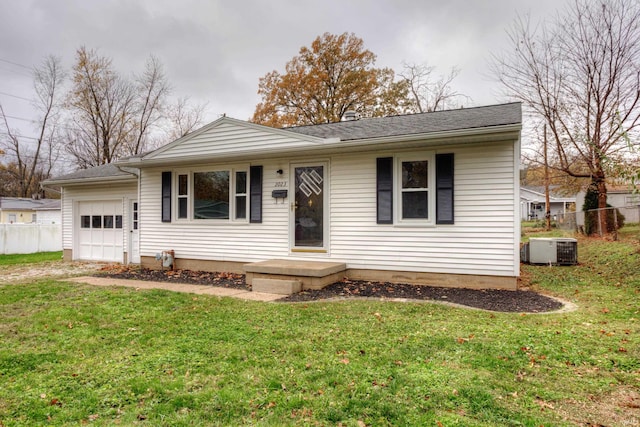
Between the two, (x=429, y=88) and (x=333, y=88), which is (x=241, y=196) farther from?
(x=429, y=88)

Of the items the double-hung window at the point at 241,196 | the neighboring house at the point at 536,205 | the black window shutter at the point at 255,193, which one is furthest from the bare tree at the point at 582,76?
the neighboring house at the point at 536,205

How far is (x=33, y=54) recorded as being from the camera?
2423 centimetres

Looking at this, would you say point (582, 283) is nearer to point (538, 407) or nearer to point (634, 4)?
point (538, 407)

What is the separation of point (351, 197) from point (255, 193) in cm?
225

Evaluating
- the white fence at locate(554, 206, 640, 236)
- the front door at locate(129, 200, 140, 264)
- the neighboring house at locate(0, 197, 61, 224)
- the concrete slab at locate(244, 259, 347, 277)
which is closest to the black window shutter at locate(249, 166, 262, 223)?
the concrete slab at locate(244, 259, 347, 277)

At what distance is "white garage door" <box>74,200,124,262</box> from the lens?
38.8 ft

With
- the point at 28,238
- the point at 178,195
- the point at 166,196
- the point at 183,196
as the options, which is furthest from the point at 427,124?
the point at 28,238

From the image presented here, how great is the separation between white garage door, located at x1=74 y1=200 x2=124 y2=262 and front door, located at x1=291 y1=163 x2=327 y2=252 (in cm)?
644

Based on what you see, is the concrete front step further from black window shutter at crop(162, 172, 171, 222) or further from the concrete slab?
black window shutter at crop(162, 172, 171, 222)

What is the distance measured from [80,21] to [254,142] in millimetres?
15584

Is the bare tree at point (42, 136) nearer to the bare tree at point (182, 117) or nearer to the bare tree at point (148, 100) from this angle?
the bare tree at point (148, 100)

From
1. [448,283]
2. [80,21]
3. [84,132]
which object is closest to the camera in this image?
[448,283]

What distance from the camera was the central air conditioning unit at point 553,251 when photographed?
9492 mm

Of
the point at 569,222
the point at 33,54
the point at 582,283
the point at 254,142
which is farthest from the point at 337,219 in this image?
the point at 33,54
